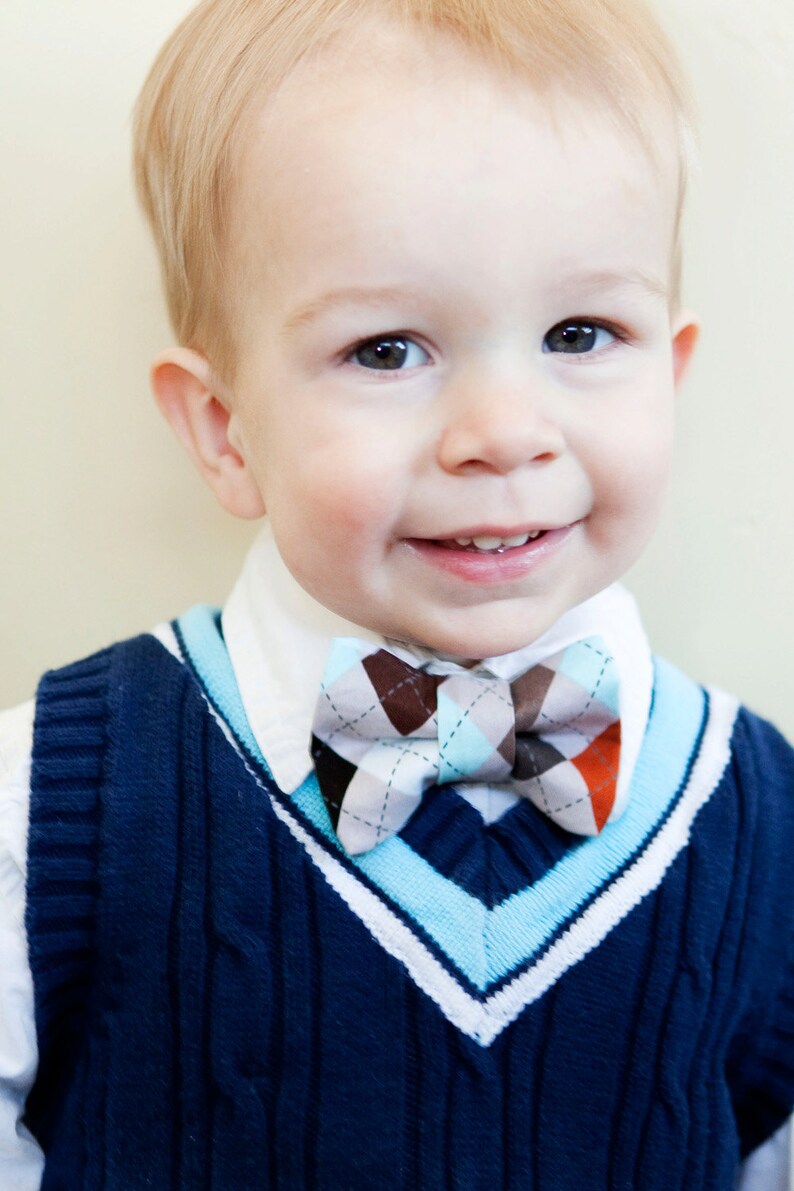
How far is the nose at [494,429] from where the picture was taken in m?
0.77

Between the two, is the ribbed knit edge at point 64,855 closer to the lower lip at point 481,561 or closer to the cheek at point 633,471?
the lower lip at point 481,561

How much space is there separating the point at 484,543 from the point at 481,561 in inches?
0.5

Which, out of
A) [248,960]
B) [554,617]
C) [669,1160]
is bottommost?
[669,1160]

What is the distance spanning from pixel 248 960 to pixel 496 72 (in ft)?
2.06

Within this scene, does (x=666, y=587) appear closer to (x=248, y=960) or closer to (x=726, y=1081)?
(x=726, y=1081)

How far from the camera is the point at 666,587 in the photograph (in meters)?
1.23

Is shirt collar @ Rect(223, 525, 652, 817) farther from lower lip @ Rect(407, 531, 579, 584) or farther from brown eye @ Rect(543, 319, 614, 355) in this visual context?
brown eye @ Rect(543, 319, 614, 355)

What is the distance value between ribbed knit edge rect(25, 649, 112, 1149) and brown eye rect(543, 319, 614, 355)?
16.9 inches

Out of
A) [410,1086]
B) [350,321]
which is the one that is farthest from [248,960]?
[350,321]

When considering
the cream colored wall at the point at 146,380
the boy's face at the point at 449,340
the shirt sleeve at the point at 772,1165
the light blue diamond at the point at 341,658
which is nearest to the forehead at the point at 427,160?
the boy's face at the point at 449,340

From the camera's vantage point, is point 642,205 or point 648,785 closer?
point 642,205

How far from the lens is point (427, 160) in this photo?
752 mm

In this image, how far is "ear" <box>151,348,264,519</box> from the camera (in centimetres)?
93

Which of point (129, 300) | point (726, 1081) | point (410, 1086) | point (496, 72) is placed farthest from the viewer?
point (129, 300)
